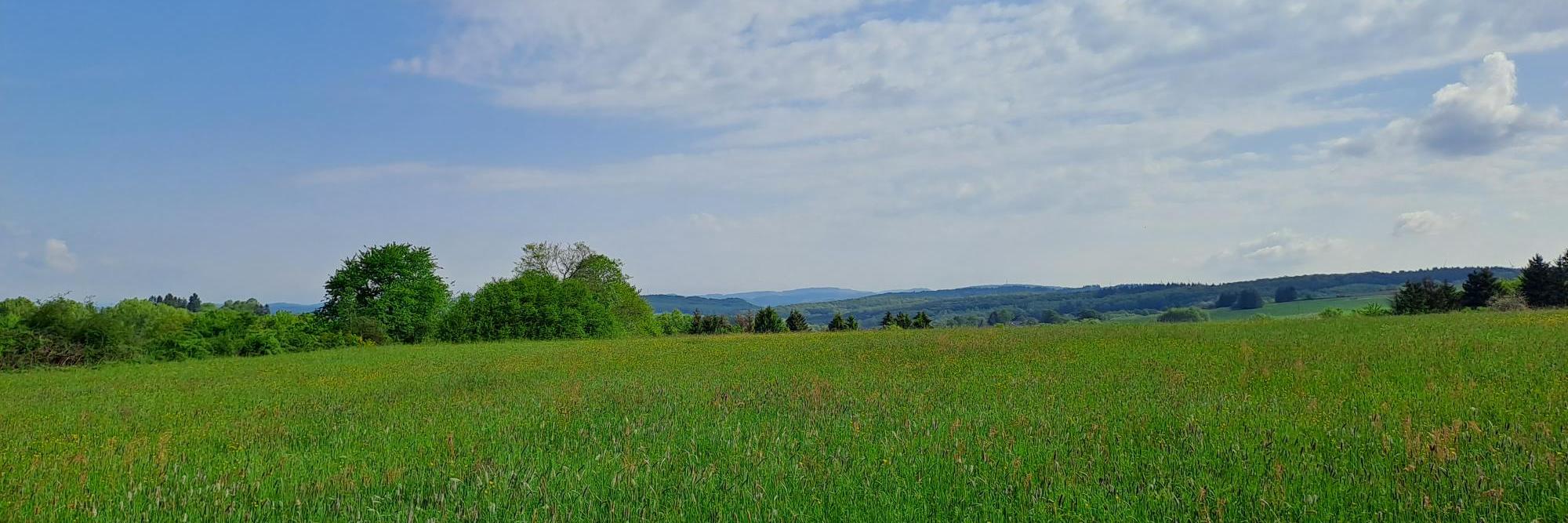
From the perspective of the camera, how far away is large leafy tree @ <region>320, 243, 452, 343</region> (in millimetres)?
35438

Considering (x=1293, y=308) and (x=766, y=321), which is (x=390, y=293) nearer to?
(x=766, y=321)

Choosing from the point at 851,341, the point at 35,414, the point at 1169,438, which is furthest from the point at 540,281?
the point at 1169,438

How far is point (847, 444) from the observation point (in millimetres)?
6418

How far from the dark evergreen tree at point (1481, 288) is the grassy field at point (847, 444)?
46.9 meters

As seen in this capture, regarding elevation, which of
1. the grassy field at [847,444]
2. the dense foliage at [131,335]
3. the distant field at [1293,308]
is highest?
the dense foliage at [131,335]

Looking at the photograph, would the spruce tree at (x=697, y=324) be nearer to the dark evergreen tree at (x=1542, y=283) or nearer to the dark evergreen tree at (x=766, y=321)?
the dark evergreen tree at (x=766, y=321)

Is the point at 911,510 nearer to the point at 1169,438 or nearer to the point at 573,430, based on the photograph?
the point at 1169,438

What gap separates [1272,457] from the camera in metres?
5.52

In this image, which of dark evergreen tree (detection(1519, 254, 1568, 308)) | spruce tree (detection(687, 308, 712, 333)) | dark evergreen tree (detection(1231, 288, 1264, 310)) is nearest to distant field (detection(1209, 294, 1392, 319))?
dark evergreen tree (detection(1231, 288, 1264, 310))

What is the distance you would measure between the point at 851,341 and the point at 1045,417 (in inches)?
636

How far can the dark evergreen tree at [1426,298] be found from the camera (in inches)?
1774

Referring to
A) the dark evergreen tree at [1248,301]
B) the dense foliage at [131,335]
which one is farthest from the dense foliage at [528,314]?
the dark evergreen tree at [1248,301]

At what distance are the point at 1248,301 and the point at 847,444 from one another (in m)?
129

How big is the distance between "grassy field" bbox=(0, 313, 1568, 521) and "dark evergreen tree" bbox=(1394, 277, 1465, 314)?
41.0 metres
